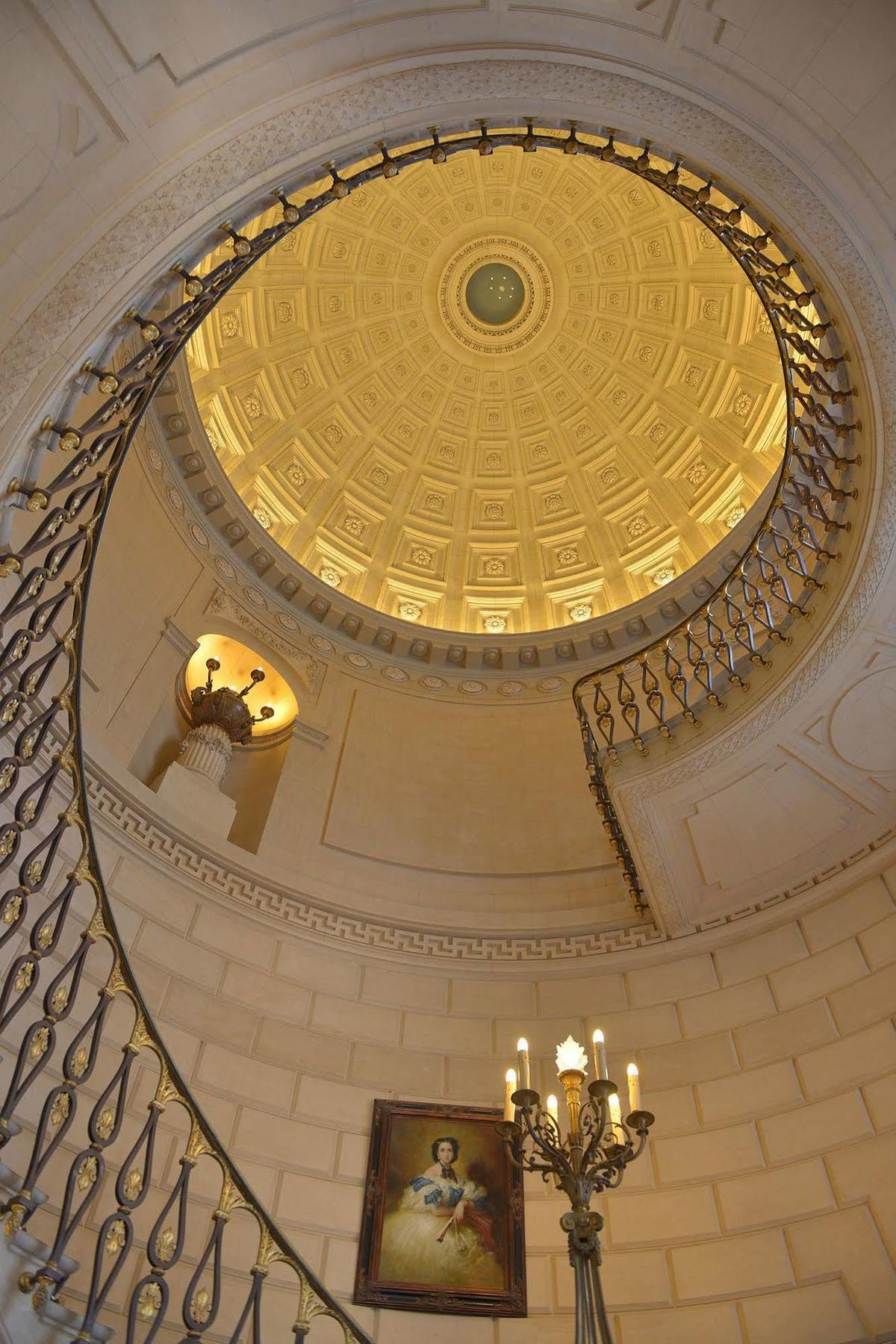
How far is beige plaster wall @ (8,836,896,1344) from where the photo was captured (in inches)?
220

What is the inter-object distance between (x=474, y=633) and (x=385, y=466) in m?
3.32

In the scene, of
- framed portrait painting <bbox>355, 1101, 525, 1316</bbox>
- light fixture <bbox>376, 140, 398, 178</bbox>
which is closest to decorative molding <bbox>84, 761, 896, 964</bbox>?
framed portrait painting <bbox>355, 1101, 525, 1316</bbox>

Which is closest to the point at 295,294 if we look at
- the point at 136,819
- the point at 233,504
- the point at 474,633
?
the point at 233,504

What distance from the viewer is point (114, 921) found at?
15.0ft

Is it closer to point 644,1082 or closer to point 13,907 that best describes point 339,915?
point 644,1082

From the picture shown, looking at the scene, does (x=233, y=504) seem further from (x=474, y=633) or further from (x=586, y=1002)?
(x=586, y=1002)

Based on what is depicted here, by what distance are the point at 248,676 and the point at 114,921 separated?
6.14m

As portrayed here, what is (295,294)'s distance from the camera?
517 inches

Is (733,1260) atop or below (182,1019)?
below

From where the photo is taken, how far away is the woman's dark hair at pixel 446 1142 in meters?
6.62

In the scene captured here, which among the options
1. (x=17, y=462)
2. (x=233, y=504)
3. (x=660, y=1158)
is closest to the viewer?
(x=17, y=462)

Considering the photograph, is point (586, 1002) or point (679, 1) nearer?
point (679, 1)

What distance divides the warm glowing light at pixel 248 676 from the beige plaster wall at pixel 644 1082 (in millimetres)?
3020

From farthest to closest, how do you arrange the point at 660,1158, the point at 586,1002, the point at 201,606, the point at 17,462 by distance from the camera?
1. the point at 201,606
2. the point at 586,1002
3. the point at 660,1158
4. the point at 17,462
